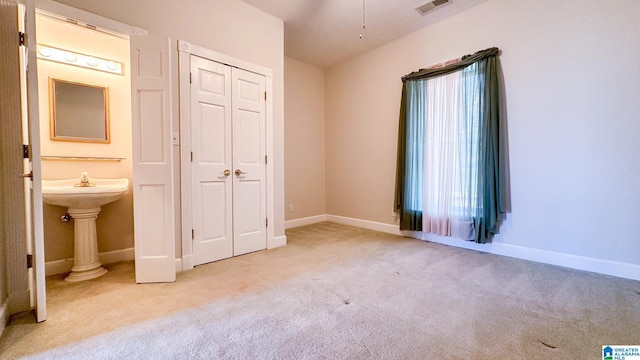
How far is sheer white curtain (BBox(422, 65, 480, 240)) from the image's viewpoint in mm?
3393

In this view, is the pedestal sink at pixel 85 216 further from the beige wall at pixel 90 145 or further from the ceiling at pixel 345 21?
the ceiling at pixel 345 21

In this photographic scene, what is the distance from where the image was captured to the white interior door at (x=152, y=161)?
2.45 meters

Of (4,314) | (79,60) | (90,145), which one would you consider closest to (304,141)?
(90,145)

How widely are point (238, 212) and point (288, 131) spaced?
213 cm

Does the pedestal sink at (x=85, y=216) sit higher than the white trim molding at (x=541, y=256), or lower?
higher

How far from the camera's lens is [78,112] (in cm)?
294

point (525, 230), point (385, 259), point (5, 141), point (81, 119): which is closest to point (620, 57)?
point (525, 230)

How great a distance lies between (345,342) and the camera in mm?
1596

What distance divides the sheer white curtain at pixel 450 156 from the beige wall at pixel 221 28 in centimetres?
212

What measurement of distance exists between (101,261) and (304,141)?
3484 millimetres

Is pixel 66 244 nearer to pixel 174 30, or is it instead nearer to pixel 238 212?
pixel 238 212

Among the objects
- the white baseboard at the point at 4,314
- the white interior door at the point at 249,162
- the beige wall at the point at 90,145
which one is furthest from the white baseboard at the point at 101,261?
the white interior door at the point at 249,162

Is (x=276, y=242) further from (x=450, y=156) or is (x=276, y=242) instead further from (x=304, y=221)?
(x=450, y=156)

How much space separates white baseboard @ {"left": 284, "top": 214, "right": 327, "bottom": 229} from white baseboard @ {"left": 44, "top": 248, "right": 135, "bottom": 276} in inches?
93.8
